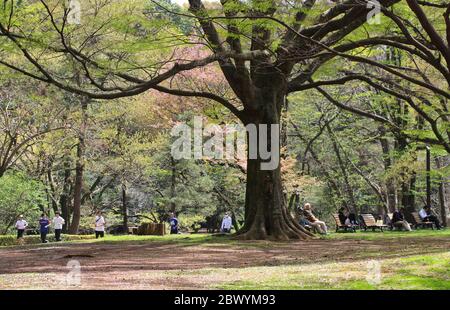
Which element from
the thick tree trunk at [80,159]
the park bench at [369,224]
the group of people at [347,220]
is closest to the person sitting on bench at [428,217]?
the group of people at [347,220]

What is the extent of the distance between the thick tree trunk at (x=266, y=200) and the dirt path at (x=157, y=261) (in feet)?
4.19

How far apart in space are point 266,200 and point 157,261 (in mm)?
6261

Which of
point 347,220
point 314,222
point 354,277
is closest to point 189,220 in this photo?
point 347,220

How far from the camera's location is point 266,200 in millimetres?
18391

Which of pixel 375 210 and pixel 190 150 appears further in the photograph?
pixel 375 210

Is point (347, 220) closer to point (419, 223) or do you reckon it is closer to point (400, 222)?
point (400, 222)

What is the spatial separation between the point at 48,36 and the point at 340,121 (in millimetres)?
24963

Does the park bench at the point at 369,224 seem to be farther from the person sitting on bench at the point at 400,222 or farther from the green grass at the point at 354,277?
the green grass at the point at 354,277

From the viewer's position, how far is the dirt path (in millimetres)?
8477

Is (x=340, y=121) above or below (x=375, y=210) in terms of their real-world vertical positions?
above
